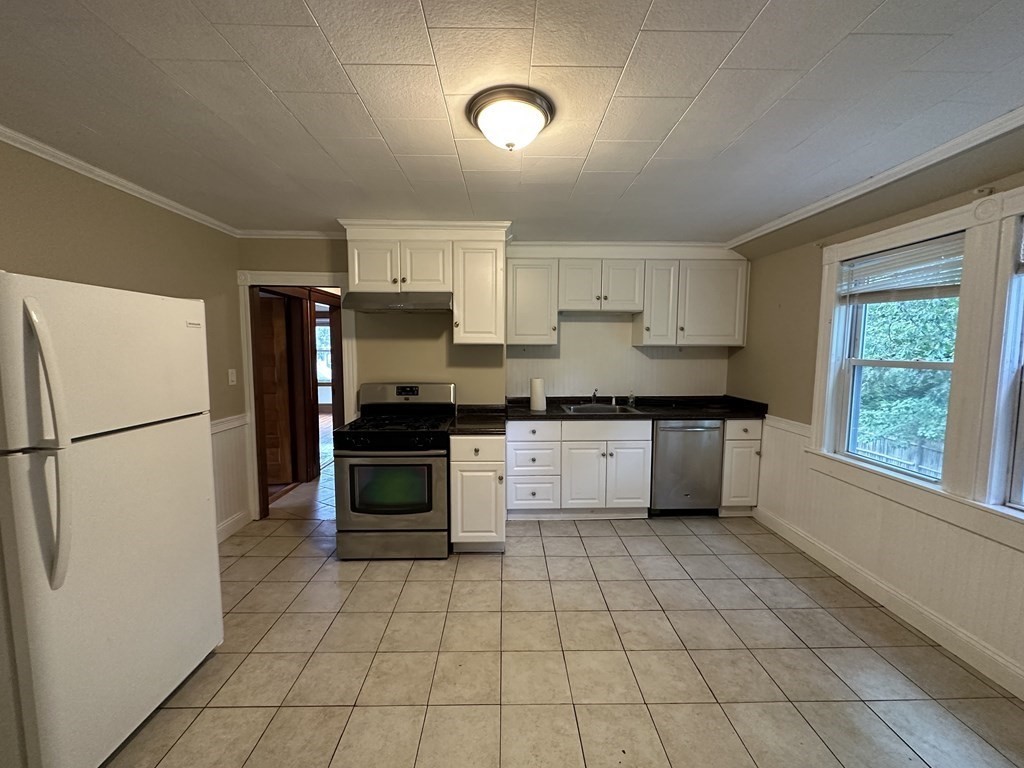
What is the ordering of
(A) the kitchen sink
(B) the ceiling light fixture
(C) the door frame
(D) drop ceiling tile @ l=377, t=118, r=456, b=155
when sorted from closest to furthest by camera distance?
1. (B) the ceiling light fixture
2. (D) drop ceiling tile @ l=377, t=118, r=456, b=155
3. (C) the door frame
4. (A) the kitchen sink

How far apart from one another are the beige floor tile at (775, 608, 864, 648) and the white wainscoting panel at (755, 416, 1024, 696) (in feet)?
1.34

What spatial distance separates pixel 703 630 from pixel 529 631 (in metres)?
0.91

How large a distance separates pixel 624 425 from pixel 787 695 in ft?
6.43

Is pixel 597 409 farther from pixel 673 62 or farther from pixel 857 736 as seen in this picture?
pixel 673 62

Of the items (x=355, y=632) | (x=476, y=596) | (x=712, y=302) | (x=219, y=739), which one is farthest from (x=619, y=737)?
(x=712, y=302)

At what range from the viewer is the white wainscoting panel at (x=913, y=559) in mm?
1790

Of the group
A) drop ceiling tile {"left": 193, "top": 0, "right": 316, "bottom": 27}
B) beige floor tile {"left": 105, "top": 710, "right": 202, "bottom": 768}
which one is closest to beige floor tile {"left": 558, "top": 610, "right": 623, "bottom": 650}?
beige floor tile {"left": 105, "top": 710, "right": 202, "bottom": 768}

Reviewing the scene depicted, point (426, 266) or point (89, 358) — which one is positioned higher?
point (426, 266)

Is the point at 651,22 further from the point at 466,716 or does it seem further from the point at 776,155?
the point at 466,716

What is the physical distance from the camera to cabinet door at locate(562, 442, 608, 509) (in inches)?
134

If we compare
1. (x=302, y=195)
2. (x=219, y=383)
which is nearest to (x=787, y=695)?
(x=302, y=195)

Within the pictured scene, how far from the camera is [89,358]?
1311 mm

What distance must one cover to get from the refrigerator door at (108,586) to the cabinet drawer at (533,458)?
2.07 meters

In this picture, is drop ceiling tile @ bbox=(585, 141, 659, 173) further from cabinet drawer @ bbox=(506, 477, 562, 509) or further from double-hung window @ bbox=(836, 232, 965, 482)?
cabinet drawer @ bbox=(506, 477, 562, 509)
